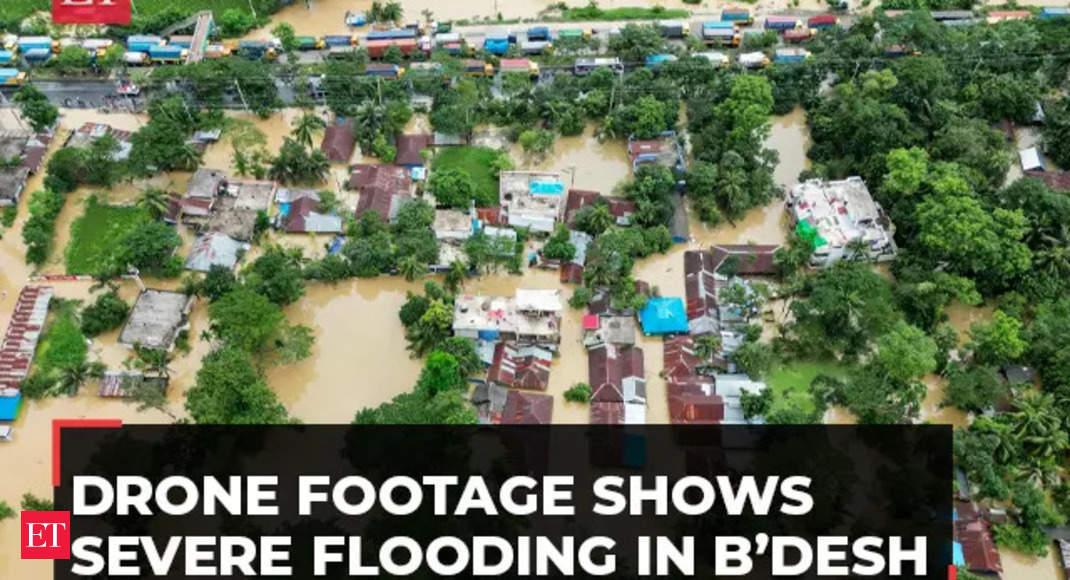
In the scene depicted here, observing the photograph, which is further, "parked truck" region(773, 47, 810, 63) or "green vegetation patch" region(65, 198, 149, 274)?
"parked truck" region(773, 47, 810, 63)

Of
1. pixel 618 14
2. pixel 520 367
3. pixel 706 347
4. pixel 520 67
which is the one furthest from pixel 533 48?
pixel 706 347

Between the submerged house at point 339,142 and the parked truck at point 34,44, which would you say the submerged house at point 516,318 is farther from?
the parked truck at point 34,44

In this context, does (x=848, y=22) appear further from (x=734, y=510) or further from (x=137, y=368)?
(x=137, y=368)

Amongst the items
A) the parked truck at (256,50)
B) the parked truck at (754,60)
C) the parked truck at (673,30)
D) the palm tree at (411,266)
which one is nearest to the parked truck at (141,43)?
the parked truck at (256,50)

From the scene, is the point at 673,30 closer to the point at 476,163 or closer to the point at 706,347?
the point at 476,163

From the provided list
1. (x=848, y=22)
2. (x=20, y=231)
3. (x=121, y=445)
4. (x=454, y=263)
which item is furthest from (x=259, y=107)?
(x=848, y=22)

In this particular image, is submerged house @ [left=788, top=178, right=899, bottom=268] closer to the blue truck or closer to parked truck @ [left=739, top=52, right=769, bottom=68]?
parked truck @ [left=739, top=52, right=769, bottom=68]

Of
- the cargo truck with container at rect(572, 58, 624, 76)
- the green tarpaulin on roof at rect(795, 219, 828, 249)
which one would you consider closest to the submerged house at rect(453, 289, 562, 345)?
the green tarpaulin on roof at rect(795, 219, 828, 249)
